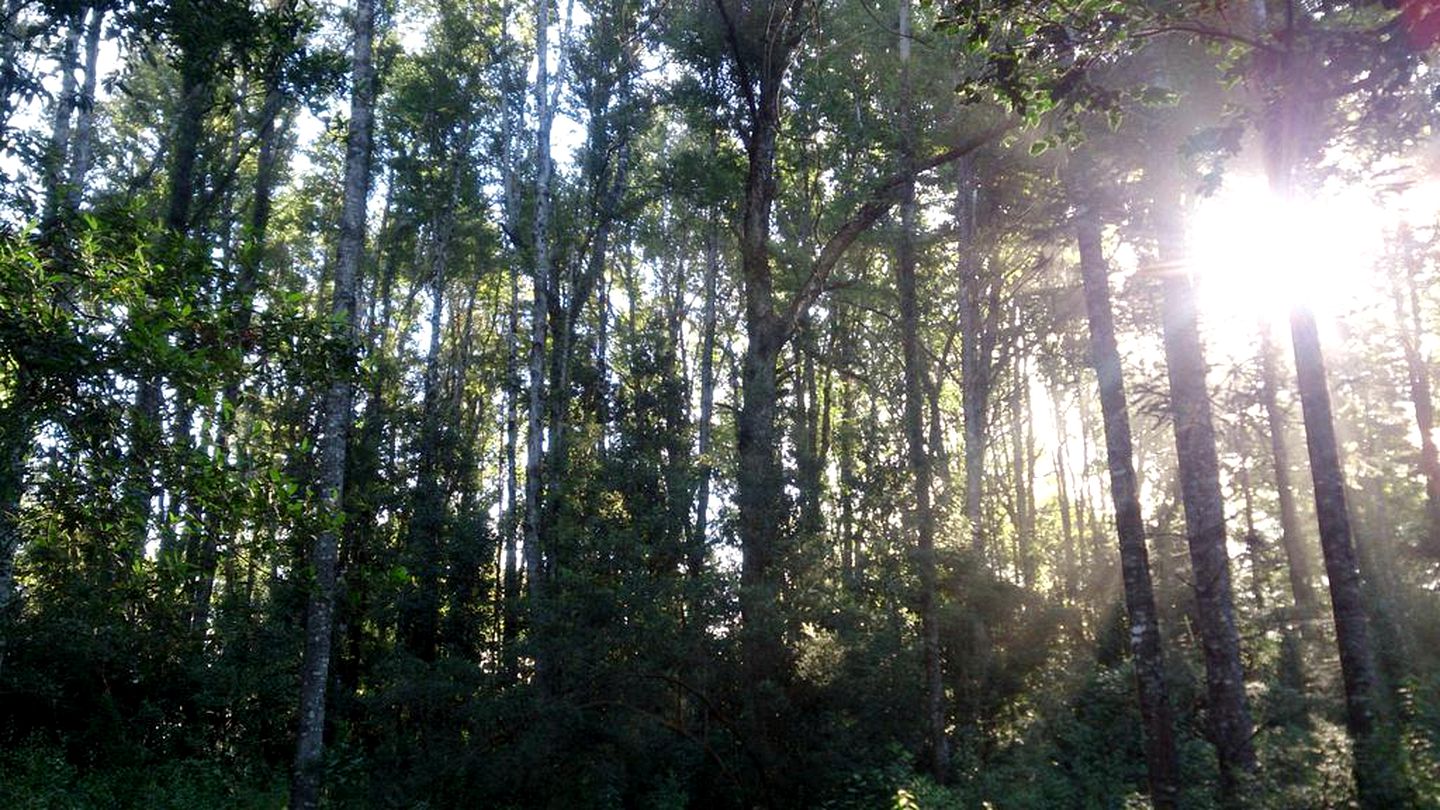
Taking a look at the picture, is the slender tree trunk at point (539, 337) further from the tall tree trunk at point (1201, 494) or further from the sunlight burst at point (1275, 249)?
the sunlight burst at point (1275, 249)

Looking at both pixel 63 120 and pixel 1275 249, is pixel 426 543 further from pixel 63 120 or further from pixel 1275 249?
pixel 1275 249

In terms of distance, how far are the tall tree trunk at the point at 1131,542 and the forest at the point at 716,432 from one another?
65 mm

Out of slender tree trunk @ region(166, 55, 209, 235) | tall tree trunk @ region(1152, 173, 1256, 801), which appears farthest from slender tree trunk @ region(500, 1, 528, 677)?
tall tree trunk @ region(1152, 173, 1256, 801)

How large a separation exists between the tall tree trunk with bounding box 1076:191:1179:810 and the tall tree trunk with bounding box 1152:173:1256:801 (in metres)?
0.59

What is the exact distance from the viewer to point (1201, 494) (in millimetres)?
12242

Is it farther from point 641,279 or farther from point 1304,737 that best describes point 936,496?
point 641,279

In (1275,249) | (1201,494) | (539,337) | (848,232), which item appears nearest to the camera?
(1275,249)

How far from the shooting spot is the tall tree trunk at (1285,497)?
20.3m

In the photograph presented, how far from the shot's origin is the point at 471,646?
1905cm

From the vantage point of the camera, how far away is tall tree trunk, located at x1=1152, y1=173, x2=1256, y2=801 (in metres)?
11.3

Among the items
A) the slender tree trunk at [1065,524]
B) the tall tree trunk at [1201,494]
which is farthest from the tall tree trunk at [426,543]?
the slender tree trunk at [1065,524]

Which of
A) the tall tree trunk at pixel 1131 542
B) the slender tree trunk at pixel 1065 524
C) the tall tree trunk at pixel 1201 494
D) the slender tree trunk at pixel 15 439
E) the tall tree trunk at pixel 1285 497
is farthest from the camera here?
the slender tree trunk at pixel 1065 524

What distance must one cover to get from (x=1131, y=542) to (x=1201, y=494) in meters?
1.25

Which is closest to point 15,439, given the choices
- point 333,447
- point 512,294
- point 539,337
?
point 333,447
